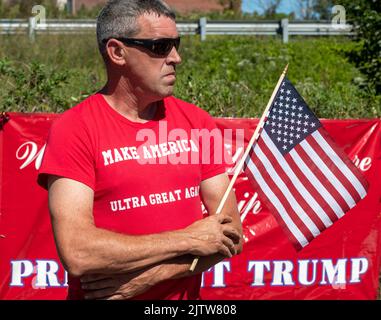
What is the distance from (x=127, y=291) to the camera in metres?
3.39

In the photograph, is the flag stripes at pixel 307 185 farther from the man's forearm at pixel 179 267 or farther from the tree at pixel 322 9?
the tree at pixel 322 9

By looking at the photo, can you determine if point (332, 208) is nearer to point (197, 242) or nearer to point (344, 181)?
point (344, 181)

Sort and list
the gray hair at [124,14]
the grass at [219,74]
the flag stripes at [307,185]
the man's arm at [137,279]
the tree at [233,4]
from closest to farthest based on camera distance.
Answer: the man's arm at [137,279], the gray hair at [124,14], the flag stripes at [307,185], the grass at [219,74], the tree at [233,4]

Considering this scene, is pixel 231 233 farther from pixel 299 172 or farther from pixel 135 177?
pixel 299 172

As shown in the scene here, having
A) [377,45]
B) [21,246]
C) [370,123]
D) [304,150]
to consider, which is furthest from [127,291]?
[377,45]

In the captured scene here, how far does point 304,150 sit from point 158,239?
4.61 feet

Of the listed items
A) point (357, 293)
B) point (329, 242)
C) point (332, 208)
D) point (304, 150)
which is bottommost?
point (357, 293)

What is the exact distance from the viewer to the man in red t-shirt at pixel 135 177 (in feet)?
10.8

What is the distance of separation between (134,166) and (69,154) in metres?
0.27

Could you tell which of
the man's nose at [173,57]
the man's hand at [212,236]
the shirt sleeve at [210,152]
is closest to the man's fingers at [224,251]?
the man's hand at [212,236]

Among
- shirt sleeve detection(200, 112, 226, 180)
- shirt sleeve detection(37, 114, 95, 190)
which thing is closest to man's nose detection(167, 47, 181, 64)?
shirt sleeve detection(200, 112, 226, 180)

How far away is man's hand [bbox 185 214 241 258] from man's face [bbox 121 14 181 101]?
557 mm

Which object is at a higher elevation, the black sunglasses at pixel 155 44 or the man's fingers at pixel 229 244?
the black sunglasses at pixel 155 44

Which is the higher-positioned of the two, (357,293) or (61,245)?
(61,245)
